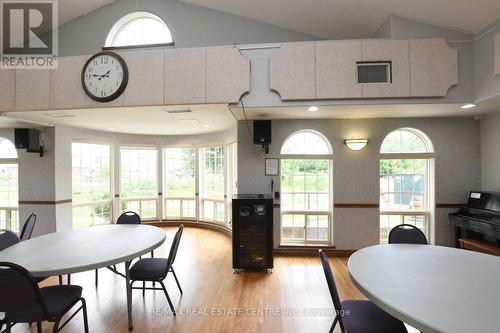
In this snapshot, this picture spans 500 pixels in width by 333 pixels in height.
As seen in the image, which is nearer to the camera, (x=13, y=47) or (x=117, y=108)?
(x=117, y=108)

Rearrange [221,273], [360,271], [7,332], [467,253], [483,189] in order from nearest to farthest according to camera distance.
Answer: [360,271]
[7,332]
[467,253]
[221,273]
[483,189]

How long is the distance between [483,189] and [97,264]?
544 cm

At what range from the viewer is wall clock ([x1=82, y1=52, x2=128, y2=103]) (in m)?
3.29

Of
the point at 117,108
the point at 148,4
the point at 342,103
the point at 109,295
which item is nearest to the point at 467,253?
the point at 342,103

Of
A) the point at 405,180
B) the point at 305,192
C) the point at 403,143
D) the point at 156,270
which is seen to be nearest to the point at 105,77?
the point at 156,270

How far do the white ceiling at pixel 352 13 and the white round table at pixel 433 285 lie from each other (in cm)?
286

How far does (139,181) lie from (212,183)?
201 cm

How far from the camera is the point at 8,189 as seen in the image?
16.5 ft

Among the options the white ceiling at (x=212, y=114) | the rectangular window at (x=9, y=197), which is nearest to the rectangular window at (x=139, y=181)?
the white ceiling at (x=212, y=114)

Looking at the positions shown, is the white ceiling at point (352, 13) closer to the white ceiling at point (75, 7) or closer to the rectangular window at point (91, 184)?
the white ceiling at point (75, 7)

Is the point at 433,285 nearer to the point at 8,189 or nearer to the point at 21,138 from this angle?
the point at 21,138

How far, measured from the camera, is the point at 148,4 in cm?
411

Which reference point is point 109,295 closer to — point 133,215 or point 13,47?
point 133,215

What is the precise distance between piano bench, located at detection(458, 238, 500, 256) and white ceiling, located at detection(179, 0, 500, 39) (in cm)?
285
